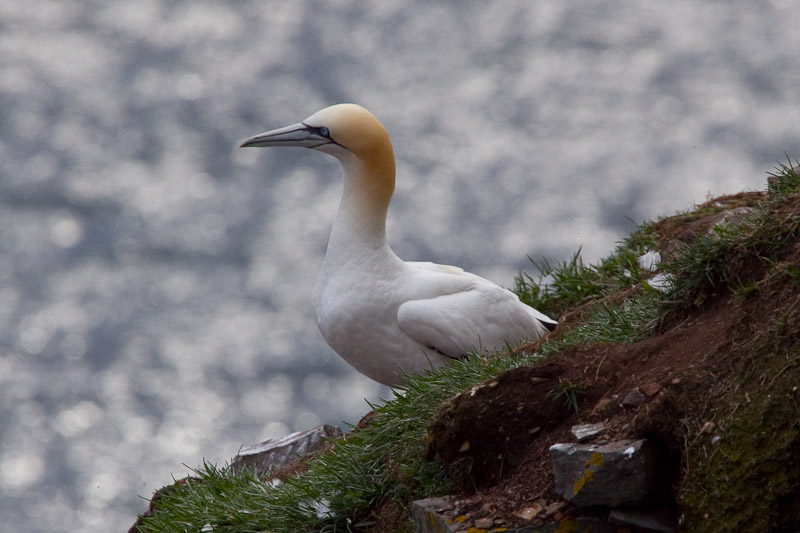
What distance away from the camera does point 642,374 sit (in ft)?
14.1

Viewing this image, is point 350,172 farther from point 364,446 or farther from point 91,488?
point 91,488

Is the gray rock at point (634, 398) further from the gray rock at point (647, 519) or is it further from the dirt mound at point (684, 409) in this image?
the gray rock at point (647, 519)

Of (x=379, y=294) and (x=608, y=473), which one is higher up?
(x=379, y=294)

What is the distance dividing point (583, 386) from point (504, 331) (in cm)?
293

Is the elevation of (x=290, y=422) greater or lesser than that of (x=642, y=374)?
greater

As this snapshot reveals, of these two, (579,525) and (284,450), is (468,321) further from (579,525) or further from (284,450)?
(579,525)

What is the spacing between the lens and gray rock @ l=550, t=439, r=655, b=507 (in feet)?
12.5

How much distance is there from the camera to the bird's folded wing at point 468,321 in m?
6.95

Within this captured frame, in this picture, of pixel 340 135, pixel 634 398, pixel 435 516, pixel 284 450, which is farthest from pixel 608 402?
pixel 340 135

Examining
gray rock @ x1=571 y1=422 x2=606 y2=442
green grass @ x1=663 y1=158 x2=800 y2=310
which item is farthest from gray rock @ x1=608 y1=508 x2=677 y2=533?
green grass @ x1=663 y1=158 x2=800 y2=310

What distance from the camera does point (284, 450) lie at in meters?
7.23

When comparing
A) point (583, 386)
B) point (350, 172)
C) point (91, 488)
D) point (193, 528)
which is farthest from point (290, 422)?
point (583, 386)

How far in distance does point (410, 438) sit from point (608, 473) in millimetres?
1259

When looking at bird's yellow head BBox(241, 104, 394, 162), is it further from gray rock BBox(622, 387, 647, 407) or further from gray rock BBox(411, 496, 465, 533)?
gray rock BBox(622, 387, 647, 407)
